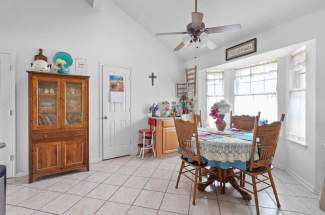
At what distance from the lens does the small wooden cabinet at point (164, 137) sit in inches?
160

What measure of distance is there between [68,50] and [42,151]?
1.89 meters

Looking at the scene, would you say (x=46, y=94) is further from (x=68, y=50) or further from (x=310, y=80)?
(x=310, y=80)

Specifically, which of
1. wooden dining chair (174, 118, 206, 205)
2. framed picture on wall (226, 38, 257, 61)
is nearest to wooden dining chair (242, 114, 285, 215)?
wooden dining chair (174, 118, 206, 205)

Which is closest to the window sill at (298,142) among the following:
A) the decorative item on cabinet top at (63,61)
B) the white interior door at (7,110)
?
the decorative item on cabinet top at (63,61)

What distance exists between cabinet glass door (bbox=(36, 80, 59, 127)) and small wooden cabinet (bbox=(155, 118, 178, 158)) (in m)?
2.00

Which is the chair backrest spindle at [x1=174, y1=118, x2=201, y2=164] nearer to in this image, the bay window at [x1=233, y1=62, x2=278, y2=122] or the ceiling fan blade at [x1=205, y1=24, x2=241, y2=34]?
the ceiling fan blade at [x1=205, y1=24, x2=241, y2=34]

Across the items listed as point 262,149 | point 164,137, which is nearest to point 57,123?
point 164,137

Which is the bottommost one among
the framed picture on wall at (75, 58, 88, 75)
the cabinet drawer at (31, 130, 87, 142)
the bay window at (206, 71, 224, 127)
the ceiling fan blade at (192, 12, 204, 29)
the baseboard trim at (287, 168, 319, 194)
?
the baseboard trim at (287, 168, 319, 194)

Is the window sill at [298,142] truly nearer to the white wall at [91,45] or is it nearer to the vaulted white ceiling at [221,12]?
the vaulted white ceiling at [221,12]

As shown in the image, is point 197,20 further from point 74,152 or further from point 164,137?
point 74,152

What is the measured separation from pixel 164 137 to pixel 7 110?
2882mm

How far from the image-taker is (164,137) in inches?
163

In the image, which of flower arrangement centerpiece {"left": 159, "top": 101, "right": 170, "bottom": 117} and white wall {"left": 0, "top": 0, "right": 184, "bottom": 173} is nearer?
white wall {"left": 0, "top": 0, "right": 184, "bottom": 173}

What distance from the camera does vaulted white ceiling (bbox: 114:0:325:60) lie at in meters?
2.54
